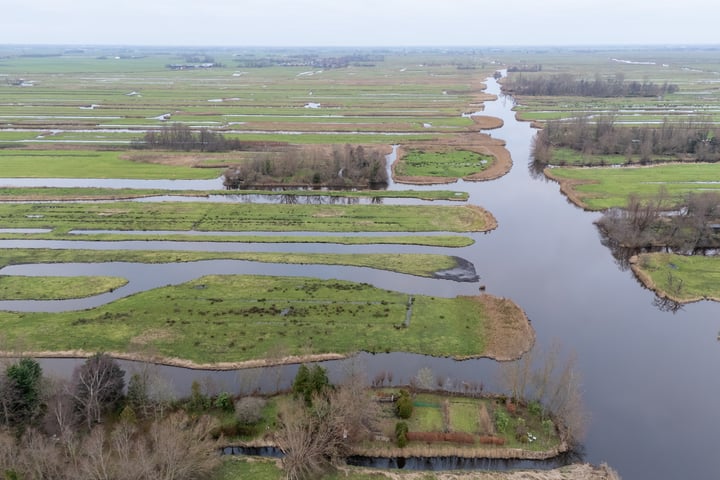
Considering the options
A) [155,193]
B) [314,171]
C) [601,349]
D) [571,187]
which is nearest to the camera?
[601,349]

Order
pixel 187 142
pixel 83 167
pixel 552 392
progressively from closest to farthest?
pixel 552 392 < pixel 83 167 < pixel 187 142

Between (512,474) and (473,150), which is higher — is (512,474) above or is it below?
below

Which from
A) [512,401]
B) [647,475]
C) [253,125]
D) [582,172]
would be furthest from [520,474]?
[253,125]

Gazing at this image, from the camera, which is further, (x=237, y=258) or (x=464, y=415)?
(x=237, y=258)

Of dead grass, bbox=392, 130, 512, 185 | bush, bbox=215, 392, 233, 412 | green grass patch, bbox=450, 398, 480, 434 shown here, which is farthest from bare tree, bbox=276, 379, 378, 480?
dead grass, bbox=392, 130, 512, 185

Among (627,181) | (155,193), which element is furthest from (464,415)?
(627,181)

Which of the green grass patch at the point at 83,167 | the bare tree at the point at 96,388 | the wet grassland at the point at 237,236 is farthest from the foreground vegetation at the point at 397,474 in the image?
the green grass patch at the point at 83,167

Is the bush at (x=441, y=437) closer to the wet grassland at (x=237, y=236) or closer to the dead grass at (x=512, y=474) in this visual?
the dead grass at (x=512, y=474)

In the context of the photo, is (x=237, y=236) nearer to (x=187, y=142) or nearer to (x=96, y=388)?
(x=96, y=388)
